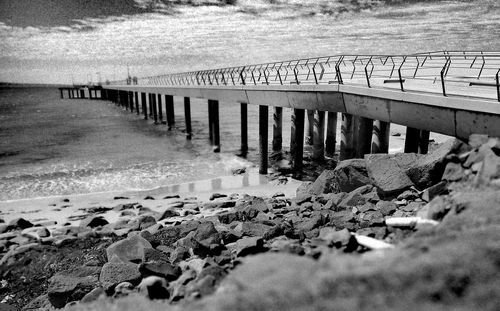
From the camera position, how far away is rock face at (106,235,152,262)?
5.57m

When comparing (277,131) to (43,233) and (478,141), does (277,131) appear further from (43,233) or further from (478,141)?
(478,141)

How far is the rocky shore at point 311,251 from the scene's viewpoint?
2.25m

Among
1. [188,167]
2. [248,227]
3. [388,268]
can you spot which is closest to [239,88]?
[188,167]

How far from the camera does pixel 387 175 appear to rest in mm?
6797

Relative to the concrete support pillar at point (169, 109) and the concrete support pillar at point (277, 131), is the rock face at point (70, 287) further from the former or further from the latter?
the concrete support pillar at point (169, 109)

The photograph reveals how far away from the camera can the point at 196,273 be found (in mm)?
4066

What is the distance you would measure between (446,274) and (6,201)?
15385mm

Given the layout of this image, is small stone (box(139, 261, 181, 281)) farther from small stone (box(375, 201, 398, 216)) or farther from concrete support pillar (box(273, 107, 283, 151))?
concrete support pillar (box(273, 107, 283, 151))

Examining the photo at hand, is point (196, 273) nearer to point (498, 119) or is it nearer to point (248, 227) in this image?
point (248, 227)

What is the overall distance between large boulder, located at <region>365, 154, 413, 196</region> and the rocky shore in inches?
0.8

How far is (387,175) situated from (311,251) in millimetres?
3905

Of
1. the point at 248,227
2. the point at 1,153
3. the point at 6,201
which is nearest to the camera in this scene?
the point at 248,227

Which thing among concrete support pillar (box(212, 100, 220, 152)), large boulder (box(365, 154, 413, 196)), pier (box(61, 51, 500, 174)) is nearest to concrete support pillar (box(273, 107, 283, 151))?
pier (box(61, 51, 500, 174))

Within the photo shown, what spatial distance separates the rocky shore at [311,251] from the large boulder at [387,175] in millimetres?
21
